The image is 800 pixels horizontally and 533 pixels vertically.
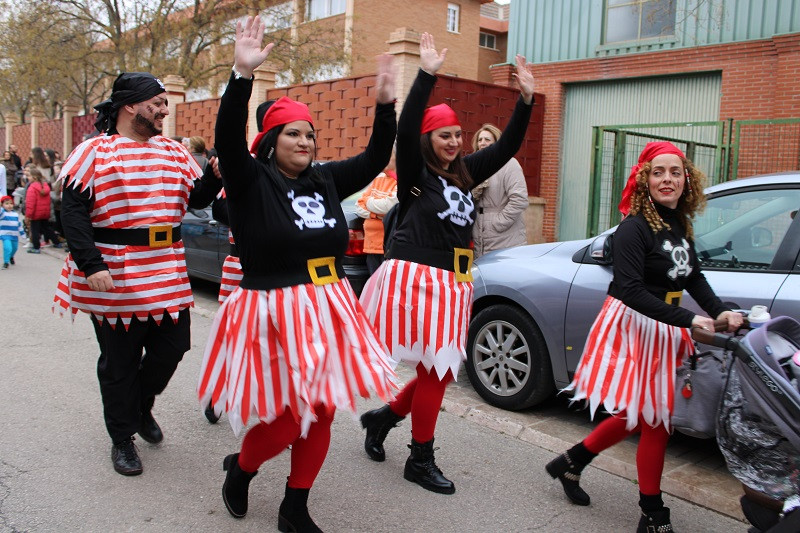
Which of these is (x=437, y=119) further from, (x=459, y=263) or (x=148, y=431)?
(x=148, y=431)

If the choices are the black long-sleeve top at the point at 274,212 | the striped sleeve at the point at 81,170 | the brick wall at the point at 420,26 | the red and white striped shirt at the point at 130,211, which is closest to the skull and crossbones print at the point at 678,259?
the black long-sleeve top at the point at 274,212

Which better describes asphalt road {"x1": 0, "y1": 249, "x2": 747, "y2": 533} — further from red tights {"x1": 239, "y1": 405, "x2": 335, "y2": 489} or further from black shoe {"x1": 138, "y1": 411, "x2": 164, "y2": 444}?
red tights {"x1": 239, "y1": 405, "x2": 335, "y2": 489}

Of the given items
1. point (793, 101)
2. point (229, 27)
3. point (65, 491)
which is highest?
point (229, 27)

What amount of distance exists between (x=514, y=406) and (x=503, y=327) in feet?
1.77

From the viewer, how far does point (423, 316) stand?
144 inches

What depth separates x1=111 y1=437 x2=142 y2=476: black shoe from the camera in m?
3.88

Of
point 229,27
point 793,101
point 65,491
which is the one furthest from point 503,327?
point 229,27

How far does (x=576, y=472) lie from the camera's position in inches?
144

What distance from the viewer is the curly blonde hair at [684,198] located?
3367 millimetres

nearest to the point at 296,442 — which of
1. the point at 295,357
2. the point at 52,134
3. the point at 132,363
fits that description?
the point at 295,357

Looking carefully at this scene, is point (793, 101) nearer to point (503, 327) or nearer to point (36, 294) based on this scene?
point (503, 327)

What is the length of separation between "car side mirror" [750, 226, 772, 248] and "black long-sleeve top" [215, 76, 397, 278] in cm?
238

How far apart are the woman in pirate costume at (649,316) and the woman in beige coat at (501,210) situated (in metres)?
2.82

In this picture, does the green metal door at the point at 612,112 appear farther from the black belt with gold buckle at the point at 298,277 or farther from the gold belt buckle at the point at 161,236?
the black belt with gold buckle at the point at 298,277
